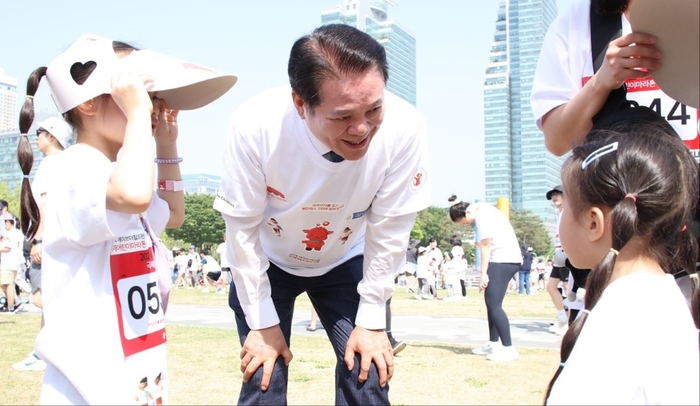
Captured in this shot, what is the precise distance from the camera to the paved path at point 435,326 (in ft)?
27.4

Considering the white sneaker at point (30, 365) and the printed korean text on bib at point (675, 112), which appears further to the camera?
the white sneaker at point (30, 365)

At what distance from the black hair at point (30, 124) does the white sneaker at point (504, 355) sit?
5.09m

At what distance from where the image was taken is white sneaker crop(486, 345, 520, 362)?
21.4 feet

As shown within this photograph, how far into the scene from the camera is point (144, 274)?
6.79 ft

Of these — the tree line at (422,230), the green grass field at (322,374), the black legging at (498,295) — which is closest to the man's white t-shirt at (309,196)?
the green grass field at (322,374)

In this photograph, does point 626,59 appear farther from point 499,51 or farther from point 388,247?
point 499,51

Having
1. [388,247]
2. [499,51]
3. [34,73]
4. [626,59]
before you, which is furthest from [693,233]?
[499,51]

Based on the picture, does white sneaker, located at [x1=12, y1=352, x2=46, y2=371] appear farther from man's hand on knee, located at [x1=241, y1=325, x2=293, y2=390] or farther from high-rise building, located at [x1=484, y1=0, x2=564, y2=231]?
high-rise building, located at [x1=484, y1=0, x2=564, y2=231]

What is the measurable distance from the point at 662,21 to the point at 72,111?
181cm

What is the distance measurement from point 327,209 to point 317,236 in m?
0.15

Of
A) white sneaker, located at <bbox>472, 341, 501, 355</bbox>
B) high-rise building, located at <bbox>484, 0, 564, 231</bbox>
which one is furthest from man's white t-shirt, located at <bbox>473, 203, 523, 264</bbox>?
high-rise building, located at <bbox>484, 0, 564, 231</bbox>

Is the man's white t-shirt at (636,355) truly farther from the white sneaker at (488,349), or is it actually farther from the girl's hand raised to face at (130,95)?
the white sneaker at (488,349)

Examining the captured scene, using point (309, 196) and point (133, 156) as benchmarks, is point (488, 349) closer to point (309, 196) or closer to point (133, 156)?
point (309, 196)

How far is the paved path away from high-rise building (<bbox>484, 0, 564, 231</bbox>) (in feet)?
372
